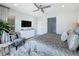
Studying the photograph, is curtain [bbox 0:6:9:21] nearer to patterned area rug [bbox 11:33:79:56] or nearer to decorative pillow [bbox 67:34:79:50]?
patterned area rug [bbox 11:33:79:56]

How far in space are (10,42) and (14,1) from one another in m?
0.78

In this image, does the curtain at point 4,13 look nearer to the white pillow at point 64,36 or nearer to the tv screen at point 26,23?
the tv screen at point 26,23

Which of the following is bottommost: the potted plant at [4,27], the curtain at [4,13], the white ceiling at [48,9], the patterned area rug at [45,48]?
the patterned area rug at [45,48]

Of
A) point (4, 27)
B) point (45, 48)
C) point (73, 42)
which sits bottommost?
point (45, 48)

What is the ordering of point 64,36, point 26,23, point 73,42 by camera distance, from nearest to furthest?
point 73,42 < point 64,36 < point 26,23

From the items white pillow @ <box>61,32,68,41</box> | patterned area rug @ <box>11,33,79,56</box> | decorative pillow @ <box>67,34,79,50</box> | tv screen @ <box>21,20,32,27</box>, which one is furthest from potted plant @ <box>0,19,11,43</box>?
decorative pillow @ <box>67,34,79,50</box>

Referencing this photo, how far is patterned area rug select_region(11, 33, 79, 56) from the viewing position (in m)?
1.81

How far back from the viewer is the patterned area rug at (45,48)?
181 cm

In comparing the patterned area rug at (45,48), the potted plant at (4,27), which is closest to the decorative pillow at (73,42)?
the patterned area rug at (45,48)

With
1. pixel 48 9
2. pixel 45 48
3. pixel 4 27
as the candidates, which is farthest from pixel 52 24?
pixel 4 27

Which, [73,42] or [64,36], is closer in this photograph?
[73,42]

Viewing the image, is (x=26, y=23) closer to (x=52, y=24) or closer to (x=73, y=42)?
(x=52, y=24)

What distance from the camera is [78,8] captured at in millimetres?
1834

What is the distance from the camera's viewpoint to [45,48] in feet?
6.12
